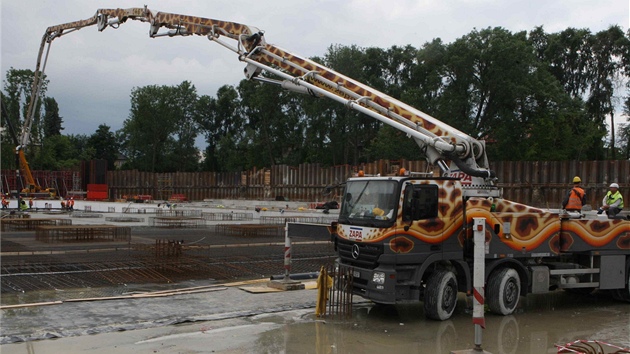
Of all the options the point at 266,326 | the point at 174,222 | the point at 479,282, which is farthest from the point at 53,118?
the point at 479,282

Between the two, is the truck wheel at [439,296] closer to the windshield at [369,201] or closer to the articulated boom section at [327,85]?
the windshield at [369,201]

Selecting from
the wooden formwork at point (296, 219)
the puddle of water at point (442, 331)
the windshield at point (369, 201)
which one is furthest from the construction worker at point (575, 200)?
the wooden formwork at point (296, 219)

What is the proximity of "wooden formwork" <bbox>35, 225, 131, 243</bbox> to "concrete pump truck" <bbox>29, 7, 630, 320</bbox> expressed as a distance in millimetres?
14111

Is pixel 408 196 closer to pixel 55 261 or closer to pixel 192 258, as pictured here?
pixel 192 258

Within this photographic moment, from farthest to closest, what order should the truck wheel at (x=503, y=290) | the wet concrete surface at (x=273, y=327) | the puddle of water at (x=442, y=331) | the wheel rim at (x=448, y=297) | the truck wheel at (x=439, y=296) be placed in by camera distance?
the truck wheel at (x=503, y=290) < the wheel rim at (x=448, y=297) < the truck wheel at (x=439, y=296) < the puddle of water at (x=442, y=331) < the wet concrete surface at (x=273, y=327)

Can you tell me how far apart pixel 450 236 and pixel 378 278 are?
164 cm

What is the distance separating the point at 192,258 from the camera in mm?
17750

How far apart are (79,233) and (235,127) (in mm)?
69511

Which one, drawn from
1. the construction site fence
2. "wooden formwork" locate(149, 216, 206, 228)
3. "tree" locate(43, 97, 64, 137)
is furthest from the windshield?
"tree" locate(43, 97, 64, 137)

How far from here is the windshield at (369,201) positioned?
32.6ft

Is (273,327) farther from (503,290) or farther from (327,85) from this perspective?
(327,85)

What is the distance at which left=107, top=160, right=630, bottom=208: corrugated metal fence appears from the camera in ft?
116

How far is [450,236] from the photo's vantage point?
1041cm

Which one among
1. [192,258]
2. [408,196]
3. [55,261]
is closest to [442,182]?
[408,196]
